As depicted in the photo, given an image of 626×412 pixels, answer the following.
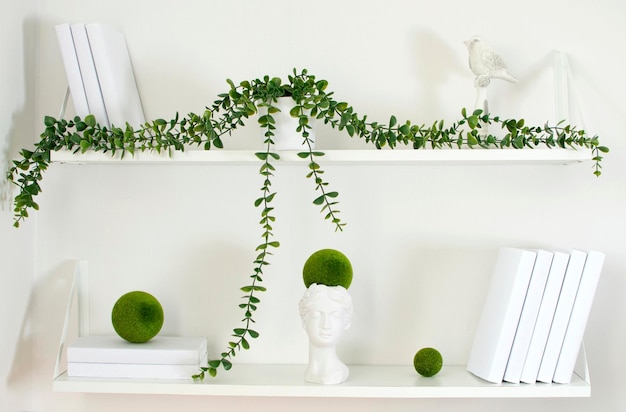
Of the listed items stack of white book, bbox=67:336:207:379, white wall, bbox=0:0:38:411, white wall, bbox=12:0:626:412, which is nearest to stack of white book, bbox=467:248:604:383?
white wall, bbox=12:0:626:412

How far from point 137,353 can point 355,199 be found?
48 cm

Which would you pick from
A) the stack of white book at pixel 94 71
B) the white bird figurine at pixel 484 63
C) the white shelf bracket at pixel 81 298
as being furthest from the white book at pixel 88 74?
the white bird figurine at pixel 484 63

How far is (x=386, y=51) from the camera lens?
4.22 ft

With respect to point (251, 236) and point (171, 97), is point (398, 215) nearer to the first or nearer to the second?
point (251, 236)

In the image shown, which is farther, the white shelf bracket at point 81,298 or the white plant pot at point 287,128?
the white shelf bracket at point 81,298

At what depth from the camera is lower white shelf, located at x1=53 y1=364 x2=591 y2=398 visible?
1.12 m

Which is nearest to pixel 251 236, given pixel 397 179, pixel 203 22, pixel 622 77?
pixel 397 179

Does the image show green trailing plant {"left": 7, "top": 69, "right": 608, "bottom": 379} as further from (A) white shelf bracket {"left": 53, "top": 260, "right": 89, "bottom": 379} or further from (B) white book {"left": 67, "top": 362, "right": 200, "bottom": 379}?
(A) white shelf bracket {"left": 53, "top": 260, "right": 89, "bottom": 379}

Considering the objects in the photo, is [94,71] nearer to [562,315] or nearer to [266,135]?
[266,135]

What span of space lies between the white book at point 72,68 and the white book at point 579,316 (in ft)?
2.93

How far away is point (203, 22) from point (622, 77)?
0.79 metres

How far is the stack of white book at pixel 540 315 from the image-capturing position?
1.13 meters

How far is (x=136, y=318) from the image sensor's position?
3.89 feet

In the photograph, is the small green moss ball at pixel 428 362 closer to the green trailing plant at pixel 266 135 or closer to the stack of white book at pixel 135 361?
the green trailing plant at pixel 266 135
